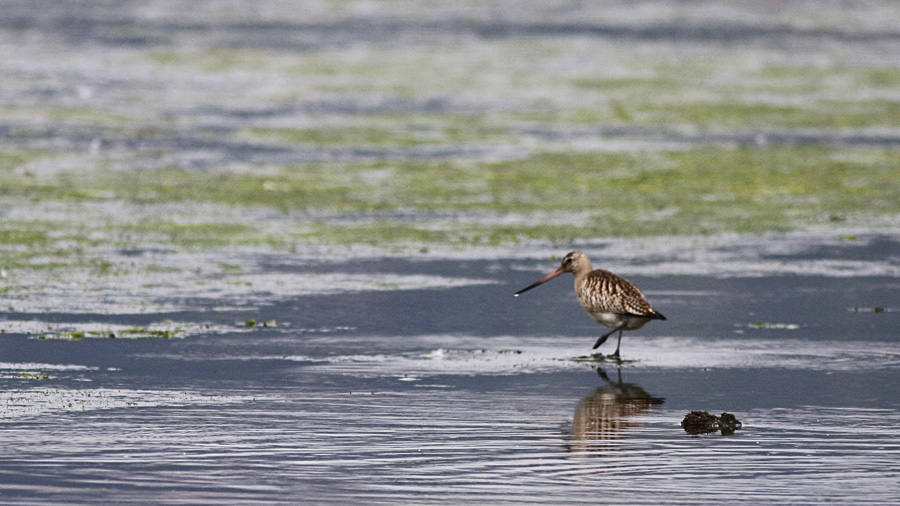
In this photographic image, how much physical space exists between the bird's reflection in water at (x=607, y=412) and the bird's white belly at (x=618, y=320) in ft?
2.73

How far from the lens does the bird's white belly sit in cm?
1211

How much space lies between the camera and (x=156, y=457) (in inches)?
340

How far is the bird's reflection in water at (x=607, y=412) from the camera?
9.22 m

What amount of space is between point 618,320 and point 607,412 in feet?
7.25

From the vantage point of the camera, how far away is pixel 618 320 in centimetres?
1218

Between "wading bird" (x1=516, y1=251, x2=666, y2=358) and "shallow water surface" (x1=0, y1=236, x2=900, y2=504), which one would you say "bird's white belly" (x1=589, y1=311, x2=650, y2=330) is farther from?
"shallow water surface" (x1=0, y1=236, x2=900, y2=504)

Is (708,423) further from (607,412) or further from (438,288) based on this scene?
(438,288)

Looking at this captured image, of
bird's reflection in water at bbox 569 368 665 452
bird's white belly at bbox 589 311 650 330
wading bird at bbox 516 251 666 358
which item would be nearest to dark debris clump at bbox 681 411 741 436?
bird's reflection in water at bbox 569 368 665 452

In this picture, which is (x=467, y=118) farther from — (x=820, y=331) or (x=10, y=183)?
(x=820, y=331)

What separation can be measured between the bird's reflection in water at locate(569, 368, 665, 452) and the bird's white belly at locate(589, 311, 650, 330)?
83cm

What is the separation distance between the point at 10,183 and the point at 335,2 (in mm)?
45357

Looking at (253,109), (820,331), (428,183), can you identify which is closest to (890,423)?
(820,331)

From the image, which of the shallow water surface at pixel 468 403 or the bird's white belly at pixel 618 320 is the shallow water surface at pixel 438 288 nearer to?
the shallow water surface at pixel 468 403

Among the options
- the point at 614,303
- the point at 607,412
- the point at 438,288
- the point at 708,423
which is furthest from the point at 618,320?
the point at 438,288
